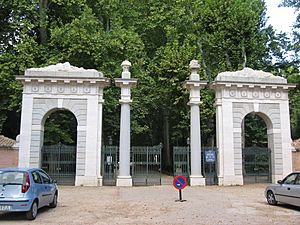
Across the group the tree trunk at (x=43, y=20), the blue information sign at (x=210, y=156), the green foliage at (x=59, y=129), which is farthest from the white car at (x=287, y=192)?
the tree trunk at (x=43, y=20)

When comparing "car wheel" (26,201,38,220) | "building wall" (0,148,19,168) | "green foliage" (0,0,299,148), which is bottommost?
"car wheel" (26,201,38,220)

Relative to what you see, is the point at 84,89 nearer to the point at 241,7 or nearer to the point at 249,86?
the point at 249,86

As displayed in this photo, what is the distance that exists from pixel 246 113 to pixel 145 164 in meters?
6.91

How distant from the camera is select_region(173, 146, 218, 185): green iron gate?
2031cm

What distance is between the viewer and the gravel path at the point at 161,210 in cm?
976

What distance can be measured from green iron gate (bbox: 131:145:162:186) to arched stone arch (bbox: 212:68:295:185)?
3.81m

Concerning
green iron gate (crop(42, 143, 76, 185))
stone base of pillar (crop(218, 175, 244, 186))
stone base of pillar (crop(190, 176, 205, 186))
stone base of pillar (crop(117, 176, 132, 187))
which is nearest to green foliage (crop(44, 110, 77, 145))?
green iron gate (crop(42, 143, 76, 185))

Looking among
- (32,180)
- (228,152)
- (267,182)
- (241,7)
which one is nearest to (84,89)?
(228,152)

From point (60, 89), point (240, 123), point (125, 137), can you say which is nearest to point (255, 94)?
point (240, 123)

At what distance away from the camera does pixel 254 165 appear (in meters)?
21.1

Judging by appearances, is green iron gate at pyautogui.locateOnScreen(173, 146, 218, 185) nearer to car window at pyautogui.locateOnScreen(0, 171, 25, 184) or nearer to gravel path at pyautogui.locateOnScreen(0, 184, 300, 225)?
gravel path at pyautogui.locateOnScreen(0, 184, 300, 225)

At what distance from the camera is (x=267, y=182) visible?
21.2 m

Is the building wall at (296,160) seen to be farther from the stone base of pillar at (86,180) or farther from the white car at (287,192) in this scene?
the stone base of pillar at (86,180)

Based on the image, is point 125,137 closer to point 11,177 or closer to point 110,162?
point 110,162
